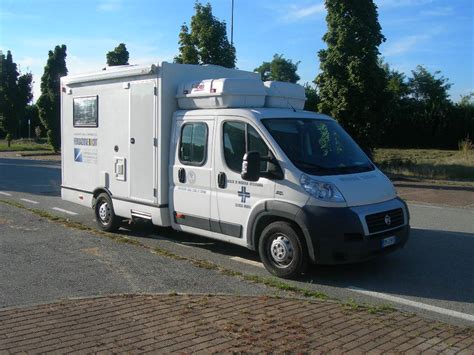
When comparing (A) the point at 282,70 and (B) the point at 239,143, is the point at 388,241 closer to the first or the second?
(B) the point at 239,143

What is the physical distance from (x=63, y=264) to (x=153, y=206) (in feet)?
5.60

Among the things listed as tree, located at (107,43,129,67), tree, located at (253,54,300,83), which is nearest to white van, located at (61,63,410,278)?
tree, located at (107,43,129,67)

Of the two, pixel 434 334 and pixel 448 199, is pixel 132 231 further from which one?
pixel 448 199

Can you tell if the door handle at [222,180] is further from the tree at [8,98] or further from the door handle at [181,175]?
the tree at [8,98]

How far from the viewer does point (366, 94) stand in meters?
19.2

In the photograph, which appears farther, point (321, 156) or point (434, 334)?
point (321, 156)

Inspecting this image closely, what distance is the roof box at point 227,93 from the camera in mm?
7348

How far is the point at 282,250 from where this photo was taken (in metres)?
6.55

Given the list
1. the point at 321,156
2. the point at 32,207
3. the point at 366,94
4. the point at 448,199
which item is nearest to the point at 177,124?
the point at 321,156

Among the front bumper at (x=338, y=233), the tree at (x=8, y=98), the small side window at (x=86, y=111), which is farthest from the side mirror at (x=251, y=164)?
the tree at (x=8, y=98)

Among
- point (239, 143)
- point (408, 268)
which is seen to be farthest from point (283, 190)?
point (408, 268)

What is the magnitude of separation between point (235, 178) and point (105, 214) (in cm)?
341

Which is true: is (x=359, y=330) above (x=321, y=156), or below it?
below

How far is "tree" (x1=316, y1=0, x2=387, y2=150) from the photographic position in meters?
19.1
